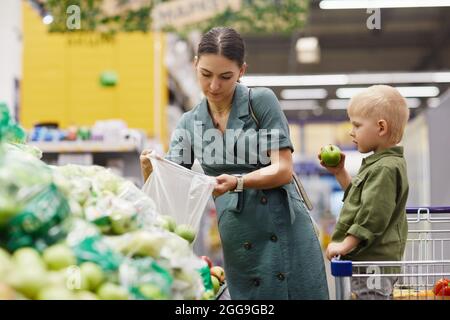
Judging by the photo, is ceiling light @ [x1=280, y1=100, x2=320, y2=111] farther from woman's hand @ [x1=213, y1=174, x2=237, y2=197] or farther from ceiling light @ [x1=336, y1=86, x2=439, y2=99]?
woman's hand @ [x1=213, y1=174, x2=237, y2=197]

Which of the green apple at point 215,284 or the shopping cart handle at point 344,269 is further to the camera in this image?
the green apple at point 215,284

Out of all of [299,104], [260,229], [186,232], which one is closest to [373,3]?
[260,229]

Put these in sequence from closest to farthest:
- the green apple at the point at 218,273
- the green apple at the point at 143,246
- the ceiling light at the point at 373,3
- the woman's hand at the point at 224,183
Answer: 1. the green apple at the point at 143,246
2. the woman's hand at the point at 224,183
3. the green apple at the point at 218,273
4. the ceiling light at the point at 373,3

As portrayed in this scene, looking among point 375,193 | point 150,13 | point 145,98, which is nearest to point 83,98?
point 145,98

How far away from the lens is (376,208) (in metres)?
Answer: 1.88

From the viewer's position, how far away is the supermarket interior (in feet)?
4.22

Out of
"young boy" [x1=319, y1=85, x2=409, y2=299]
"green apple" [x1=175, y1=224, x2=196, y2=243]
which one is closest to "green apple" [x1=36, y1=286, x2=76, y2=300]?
"green apple" [x1=175, y1=224, x2=196, y2=243]

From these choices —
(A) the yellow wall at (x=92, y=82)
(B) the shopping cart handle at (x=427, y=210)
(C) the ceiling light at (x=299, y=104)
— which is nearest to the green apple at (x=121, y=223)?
(B) the shopping cart handle at (x=427, y=210)

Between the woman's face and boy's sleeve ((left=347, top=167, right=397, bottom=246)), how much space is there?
1.79ft

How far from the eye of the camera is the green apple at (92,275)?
1260mm

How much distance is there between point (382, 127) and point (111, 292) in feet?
3.52

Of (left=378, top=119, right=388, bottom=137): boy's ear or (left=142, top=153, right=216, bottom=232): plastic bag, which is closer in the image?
(left=142, top=153, right=216, bottom=232): plastic bag

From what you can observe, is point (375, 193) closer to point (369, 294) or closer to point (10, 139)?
point (369, 294)

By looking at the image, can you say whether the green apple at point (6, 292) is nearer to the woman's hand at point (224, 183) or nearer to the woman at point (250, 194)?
the woman's hand at point (224, 183)
